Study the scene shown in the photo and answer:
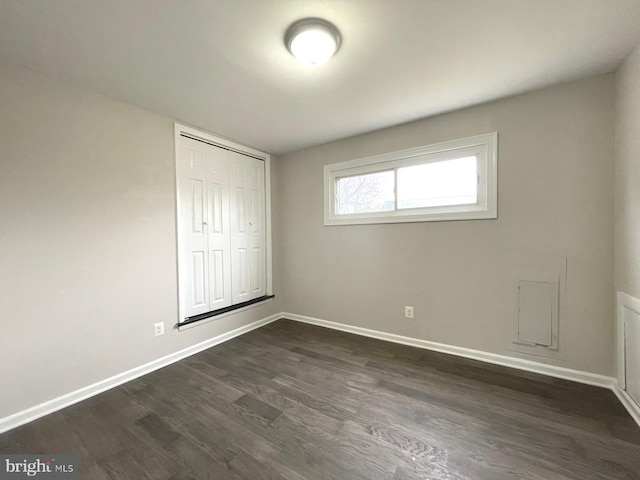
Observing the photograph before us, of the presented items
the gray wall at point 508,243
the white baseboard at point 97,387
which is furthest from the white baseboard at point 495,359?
the white baseboard at point 97,387

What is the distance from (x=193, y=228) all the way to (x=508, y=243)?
3.15m

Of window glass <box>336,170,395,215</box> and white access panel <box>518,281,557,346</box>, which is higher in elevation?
window glass <box>336,170,395,215</box>

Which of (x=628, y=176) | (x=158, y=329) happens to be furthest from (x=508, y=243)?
(x=158, y=329)

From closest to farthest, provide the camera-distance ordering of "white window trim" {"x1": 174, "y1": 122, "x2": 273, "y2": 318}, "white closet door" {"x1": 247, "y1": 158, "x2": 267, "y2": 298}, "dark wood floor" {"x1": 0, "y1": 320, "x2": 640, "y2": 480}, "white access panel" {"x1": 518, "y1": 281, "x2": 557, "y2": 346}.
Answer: "dark wood floor" {"x1": 0, "y1": 320, "x2": 640, "y2": 480} → "white access panel" {"x1": 518, "y1": 281, "x2": 557, "y2": 346} → "white window trim" {"x1": 174, "y1": 122, "x2": 273, "y2": 318} → "white closet door" {"x1": 247, "y1": 158, "x2": 267, "y2": 298}

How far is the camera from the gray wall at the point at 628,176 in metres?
1.54

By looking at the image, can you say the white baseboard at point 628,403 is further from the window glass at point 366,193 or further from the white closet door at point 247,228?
the white closet door at point 247,228

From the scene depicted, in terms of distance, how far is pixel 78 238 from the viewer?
1854 mm

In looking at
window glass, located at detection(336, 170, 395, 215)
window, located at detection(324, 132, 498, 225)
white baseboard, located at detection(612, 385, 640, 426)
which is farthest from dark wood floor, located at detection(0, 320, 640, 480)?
window glass, located at detection(336, 170, 395, 215)

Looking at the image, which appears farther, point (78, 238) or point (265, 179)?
point (265, 179)

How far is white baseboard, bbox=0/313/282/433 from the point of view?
1.59m

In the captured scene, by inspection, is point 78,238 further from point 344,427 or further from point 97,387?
point 344,427

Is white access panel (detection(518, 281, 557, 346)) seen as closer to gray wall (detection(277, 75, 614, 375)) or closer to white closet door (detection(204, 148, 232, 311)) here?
gray wall (detection(277, 75, 614, 375))

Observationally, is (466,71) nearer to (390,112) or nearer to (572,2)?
(572,2)

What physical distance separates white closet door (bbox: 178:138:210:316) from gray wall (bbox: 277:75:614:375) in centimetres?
159
